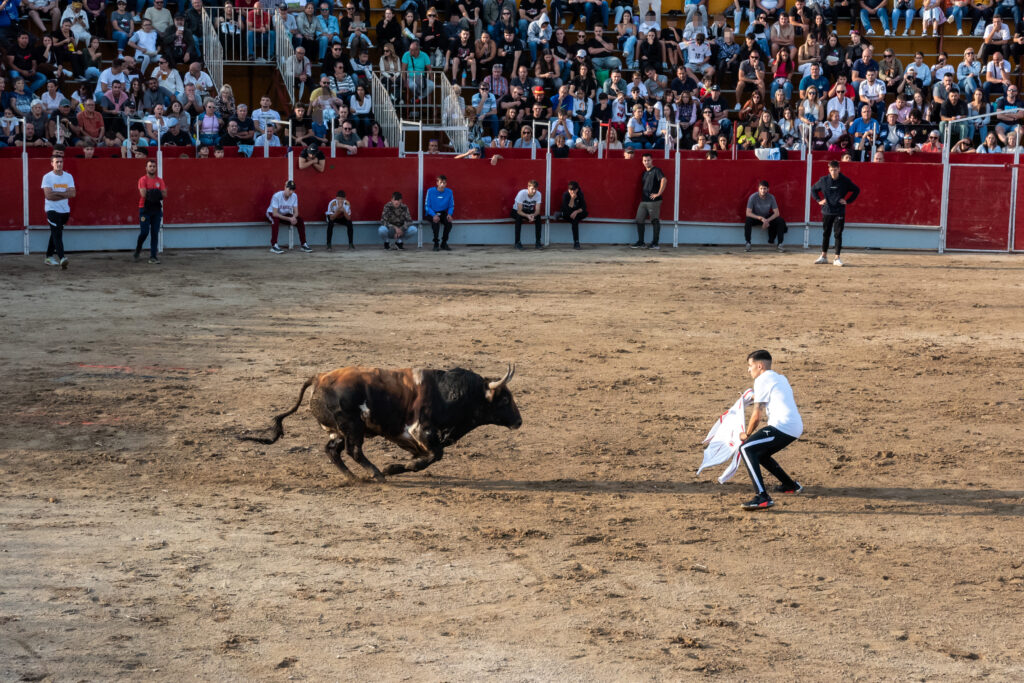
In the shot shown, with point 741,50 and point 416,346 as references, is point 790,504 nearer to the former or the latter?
point 416,346

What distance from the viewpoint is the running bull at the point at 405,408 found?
8062 millimetres

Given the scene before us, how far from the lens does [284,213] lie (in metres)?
21.1

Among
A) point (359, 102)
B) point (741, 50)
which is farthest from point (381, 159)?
point (741, 50)

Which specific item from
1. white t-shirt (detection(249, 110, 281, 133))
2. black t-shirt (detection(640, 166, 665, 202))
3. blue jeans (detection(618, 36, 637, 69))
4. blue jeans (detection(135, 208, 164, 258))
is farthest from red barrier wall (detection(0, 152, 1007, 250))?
blue jeans (detection(618, 36, 637, 69))

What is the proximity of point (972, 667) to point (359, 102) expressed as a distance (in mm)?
20000

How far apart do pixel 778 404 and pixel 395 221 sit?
14347mm

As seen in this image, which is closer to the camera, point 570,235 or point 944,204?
point 944,204

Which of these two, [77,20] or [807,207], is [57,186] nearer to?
[77,20]

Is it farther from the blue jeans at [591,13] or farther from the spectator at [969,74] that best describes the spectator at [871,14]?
the blue jeans at [591,13]

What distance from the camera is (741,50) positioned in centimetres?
2786

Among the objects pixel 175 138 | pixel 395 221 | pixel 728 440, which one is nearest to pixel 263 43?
pixel 175 138

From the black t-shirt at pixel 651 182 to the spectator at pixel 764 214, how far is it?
1.56 meters

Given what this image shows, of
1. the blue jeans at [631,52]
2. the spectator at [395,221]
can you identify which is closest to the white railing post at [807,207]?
the blue jeans at [631,52]

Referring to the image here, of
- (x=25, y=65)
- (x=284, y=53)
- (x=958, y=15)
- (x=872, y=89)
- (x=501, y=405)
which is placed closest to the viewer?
(x=501, y=405)
